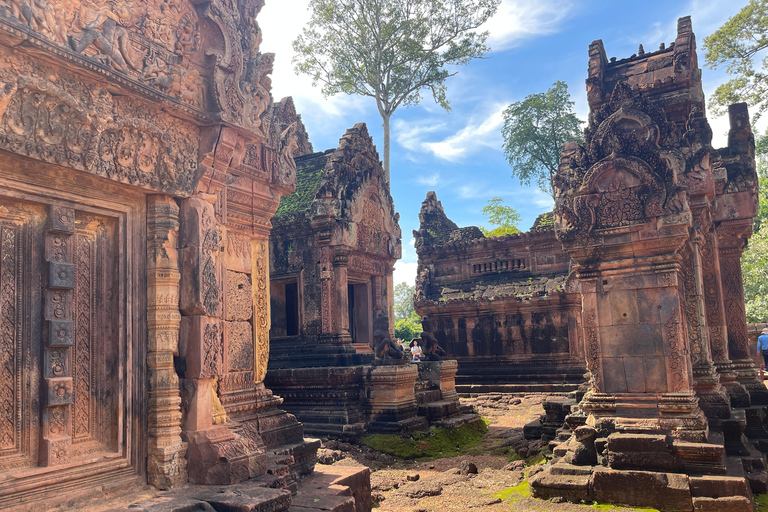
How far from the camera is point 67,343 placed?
344 cm

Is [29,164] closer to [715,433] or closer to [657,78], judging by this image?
[715,433]

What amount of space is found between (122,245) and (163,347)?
0.74 meters

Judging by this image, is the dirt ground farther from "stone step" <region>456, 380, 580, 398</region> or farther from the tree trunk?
the tree trunk

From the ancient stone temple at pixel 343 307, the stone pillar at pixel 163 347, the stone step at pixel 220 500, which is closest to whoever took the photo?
the stone step at pixel 220 500

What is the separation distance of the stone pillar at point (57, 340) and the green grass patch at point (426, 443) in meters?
5.97

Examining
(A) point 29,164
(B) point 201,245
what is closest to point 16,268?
(A) point 29,164

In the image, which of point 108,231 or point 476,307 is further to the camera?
point 476,307

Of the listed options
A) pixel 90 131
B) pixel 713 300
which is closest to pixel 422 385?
pixel 713 300

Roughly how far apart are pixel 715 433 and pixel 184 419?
5503 mm

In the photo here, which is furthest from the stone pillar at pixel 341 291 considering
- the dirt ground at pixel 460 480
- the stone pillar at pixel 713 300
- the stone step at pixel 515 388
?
the stone pillar at pixel 713 300

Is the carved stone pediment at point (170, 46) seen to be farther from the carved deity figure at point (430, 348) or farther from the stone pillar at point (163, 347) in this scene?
the carved deity figure at point (430, 348)

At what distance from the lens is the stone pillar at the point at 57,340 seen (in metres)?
3.36

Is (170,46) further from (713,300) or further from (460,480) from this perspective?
(713,300)

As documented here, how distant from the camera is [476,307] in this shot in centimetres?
1684
